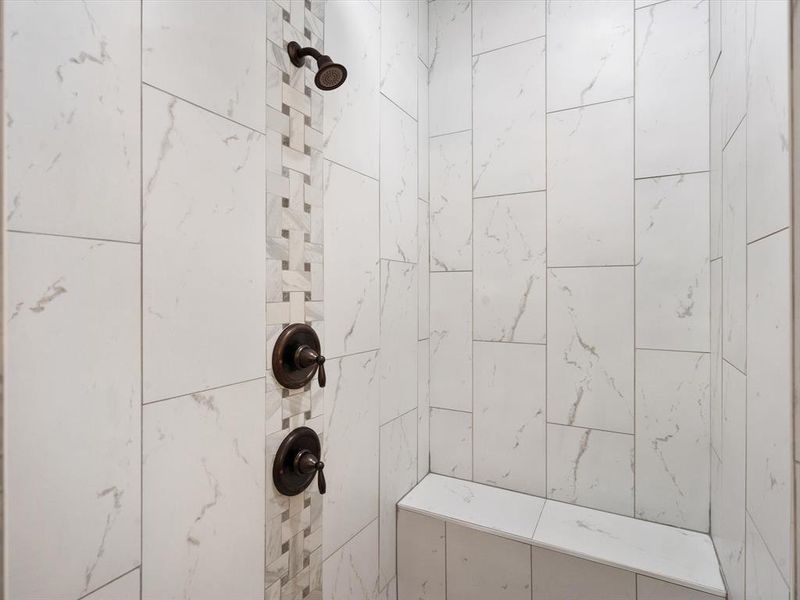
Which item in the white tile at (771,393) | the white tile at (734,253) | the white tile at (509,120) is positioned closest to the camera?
the white tile at (771,393)

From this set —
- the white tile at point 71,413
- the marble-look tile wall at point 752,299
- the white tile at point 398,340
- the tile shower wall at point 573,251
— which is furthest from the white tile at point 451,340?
Answer: the white tile at point 71,413

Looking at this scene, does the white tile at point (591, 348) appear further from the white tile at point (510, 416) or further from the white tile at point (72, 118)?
the white tile at point (72, 118)


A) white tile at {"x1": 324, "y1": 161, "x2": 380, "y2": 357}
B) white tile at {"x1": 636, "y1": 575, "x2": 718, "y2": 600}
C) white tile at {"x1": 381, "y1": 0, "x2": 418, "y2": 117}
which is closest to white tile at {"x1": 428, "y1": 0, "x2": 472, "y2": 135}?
white tile at {"x1": 381, "y1": 0, "x2": 418, "y2": 117}

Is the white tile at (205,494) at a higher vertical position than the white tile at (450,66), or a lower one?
lower

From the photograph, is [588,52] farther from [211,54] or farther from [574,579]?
[574,579]

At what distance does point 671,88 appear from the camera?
1.38 m

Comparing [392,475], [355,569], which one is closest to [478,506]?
[392,475]

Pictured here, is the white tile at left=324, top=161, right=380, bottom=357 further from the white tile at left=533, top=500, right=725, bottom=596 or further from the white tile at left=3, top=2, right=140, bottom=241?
the white tile at left=533, top=500, right=725, bottom=596

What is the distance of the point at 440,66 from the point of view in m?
1.76

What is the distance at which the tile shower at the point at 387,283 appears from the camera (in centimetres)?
63

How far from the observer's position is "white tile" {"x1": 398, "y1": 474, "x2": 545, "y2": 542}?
55.7 inches

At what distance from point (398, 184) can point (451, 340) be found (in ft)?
2.11

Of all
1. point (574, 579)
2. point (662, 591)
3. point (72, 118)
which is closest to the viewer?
point (72, 118)

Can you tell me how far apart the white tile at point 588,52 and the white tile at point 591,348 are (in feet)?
2.00
